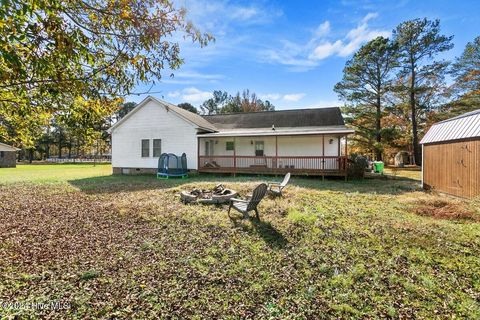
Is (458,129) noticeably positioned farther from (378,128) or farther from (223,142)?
(378,128)

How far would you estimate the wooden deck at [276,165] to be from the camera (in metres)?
14.8

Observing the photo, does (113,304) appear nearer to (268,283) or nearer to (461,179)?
(268,283)

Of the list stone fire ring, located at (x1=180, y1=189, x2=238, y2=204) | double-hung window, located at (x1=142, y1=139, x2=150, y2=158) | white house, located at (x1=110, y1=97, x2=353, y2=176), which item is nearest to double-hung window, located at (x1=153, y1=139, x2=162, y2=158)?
white house, located at (x1=110, y1=97, x2=353, y2=176)

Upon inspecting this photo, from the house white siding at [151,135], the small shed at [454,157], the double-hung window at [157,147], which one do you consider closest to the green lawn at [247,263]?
the small shed at [454,157]

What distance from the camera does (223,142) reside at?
19531 mm

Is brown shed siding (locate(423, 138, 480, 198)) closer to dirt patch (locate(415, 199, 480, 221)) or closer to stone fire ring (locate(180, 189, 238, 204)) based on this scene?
dirt patch (locate(415, 199, 480, 221))

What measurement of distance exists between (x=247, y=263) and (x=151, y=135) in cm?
1631

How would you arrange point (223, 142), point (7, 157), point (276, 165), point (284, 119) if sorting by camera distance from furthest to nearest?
point (7, 157) → point (284, 119) → point (223, 142) → point (276, 165)

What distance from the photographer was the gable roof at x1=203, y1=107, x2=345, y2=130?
19.2 metres

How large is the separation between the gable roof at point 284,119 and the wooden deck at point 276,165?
4526 mm

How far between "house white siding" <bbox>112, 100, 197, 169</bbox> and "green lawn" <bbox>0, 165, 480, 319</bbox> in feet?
35.0

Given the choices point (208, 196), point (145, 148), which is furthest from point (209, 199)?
point (145, 148)

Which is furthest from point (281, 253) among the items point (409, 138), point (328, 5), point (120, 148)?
point (409, 138)

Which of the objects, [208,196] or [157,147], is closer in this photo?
[208,196]
